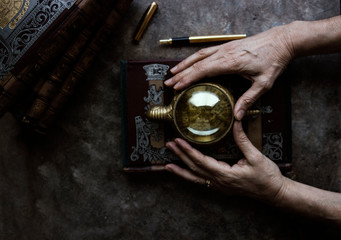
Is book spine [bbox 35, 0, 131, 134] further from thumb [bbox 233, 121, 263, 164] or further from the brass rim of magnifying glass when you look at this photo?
thumb [bbox 233, 121, 263, 164]

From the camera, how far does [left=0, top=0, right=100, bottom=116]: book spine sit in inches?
52.5

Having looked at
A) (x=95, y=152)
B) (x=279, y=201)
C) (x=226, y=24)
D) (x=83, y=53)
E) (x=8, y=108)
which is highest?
(x=226, y=24)

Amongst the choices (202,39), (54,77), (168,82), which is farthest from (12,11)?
(202,39)

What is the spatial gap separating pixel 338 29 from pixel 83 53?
1.32 m

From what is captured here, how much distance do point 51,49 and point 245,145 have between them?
3.40ft

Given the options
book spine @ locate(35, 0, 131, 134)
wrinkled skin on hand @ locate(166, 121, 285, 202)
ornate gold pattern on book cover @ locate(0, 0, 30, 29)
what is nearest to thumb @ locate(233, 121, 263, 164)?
wrinkled skin on hand @ locate(166, 121, 285, 202)

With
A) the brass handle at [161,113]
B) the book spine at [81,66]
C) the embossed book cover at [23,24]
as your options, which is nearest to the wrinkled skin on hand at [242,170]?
the brass handle at [161,113]

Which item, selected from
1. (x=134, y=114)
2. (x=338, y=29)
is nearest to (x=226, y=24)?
(x=338, y=29)

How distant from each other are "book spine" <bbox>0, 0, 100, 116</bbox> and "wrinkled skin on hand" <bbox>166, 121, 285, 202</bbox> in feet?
2.36

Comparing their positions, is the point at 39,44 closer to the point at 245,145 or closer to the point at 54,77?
the point at 54,77

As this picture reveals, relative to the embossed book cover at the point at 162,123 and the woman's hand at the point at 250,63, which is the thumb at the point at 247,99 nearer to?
the woman's hand at the point at 250,63

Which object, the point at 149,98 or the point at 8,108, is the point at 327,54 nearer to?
the point at 149,98

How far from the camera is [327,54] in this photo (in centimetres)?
162

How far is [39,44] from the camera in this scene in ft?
4.38
